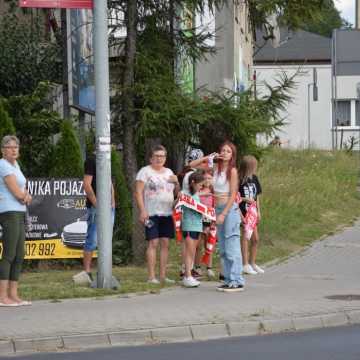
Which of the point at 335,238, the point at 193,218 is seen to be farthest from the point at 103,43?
the point at 335,238

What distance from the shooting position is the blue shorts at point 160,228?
1192 centimetres

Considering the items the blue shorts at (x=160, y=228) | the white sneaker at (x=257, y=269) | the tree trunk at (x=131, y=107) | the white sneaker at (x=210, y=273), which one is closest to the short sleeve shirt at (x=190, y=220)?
the blue shorts at (x=160, y=228)

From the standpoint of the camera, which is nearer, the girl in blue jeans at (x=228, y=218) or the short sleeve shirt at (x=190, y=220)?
the girl in blue jeans at (x=228, y=218)

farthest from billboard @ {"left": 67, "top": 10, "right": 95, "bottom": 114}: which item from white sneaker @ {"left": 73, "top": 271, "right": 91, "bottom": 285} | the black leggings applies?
the black leggings

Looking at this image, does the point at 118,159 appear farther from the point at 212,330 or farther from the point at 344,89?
the point at 344,89

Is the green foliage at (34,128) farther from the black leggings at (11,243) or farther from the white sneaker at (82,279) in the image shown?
the black leggings at (11,243)

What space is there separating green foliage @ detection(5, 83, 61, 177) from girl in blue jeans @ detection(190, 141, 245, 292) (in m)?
3.76

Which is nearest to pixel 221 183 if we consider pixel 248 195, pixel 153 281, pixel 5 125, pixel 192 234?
pixel 192 234

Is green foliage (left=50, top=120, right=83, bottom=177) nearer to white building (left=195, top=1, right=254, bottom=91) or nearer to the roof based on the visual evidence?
white building (left=195, top=1, right=254, bottom=91)

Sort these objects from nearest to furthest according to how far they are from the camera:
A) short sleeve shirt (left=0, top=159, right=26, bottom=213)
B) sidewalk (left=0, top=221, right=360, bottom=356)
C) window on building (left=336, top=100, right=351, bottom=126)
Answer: sidewalk (left=0, top=221, right=360, bottom=356) → short sleeve shirt (left=0, top=159, right=26, bottom=213) → window on building (left=336, top=100, right=351, bottom=126)

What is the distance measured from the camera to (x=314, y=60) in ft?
188

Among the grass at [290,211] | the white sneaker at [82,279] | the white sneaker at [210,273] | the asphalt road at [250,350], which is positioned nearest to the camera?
the asphalt road at [250,350]

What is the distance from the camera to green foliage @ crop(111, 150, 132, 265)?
14.5 m

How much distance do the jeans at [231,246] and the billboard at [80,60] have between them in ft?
13.3
